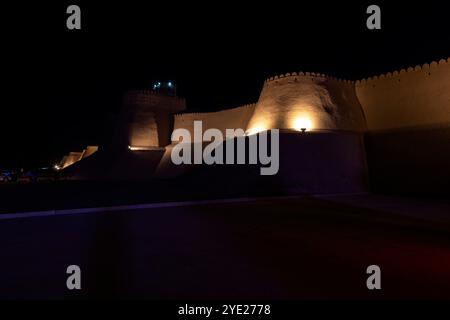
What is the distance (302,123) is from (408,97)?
17.7ft

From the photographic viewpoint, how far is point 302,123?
1502 centimetres

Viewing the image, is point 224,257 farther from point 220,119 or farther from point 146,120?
point 146,120

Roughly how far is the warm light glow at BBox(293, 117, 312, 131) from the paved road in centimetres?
882

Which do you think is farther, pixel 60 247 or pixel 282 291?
pixel 60 247

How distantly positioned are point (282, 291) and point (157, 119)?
24.2 m

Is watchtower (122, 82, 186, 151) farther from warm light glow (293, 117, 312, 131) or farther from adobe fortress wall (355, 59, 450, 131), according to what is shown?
adobe fortress wall (355, 59, 450, 131)

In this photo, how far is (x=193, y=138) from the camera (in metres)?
25.1

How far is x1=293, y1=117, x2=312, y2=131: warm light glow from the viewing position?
14.9m

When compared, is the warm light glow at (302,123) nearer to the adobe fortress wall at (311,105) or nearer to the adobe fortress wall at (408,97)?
the adobe fortress wall at (311,105)

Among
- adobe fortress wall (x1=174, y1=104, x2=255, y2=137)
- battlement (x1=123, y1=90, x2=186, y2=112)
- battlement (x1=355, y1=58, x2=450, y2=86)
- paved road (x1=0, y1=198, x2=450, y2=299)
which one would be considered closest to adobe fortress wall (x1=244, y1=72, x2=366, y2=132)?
battlement (x1=355, y1=58, x2=450, y2=86)

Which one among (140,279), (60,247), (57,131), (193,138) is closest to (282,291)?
(140,279)

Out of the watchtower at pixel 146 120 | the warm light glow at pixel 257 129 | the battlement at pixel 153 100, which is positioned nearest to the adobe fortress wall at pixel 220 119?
the watchtower at pixel 146 120
